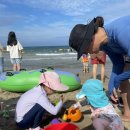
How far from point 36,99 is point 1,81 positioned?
12.2 ft

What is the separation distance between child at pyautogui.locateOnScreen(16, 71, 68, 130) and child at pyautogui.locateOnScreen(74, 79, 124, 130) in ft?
1.17

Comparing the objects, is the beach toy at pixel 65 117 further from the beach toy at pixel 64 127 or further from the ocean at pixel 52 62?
the ocean at pixel 52 62

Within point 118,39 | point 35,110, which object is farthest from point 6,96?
point 118,39

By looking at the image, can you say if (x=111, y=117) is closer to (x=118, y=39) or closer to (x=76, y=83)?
(x=118, y=39)

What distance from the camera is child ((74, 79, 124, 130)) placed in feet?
13.0

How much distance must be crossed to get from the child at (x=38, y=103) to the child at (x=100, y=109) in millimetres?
358

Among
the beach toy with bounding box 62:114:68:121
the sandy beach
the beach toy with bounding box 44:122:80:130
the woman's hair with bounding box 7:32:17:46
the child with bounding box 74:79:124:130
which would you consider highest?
the woman's hair with bounding box 7:32:17:46

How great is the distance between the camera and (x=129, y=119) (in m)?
4.68

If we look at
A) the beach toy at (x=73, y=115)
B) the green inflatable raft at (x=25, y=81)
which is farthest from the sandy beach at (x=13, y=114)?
the green inflatable raft at (x=25, y=81)

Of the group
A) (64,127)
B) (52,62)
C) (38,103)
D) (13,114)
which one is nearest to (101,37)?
(64,127)

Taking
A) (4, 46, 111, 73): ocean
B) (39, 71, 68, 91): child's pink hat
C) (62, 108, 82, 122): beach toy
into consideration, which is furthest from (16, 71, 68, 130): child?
(4, 46, 111, 73): ocean

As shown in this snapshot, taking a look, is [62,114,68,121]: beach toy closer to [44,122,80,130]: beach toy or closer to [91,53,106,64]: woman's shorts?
[44,122,80,130]: beach toy

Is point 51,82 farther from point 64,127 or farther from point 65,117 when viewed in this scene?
point 65,117

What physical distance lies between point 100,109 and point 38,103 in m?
0.76
